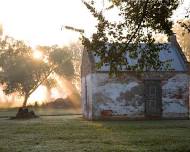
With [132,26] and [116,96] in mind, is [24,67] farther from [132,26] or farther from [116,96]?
[132,26]

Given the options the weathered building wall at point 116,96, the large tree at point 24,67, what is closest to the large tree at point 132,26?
the weathered building wall at point 116,96

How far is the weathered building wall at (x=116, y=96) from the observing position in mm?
33406

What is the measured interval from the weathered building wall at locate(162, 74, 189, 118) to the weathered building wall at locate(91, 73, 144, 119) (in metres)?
1.90

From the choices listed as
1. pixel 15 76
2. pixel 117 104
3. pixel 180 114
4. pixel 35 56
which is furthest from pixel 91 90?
pixel 35 56

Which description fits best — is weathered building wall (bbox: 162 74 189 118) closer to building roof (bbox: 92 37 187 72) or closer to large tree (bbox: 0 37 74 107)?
building roof (bbox: 92 37 187 72)

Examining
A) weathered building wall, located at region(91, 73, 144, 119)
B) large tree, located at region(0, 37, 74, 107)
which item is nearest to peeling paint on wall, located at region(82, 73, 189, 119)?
weathered building wall, located at region(91, 73, 144, 119)

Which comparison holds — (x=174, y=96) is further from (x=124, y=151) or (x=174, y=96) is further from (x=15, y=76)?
(x=15, y=76)

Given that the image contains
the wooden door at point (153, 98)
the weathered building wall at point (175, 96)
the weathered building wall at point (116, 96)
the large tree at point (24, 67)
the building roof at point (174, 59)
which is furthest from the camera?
the large tree at point (24, 67)

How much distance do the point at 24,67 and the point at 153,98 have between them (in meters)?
30.0

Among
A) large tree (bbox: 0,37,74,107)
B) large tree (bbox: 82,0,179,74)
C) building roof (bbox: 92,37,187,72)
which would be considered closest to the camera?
large tree (bbox: 82,0,179,74)

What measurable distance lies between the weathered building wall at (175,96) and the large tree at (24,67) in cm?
2783

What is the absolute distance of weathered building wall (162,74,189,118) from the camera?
34344 mm

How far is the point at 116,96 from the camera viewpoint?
110 feet

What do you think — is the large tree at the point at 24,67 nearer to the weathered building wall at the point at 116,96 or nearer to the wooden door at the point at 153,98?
the weathered building wall at the point at 116,96
